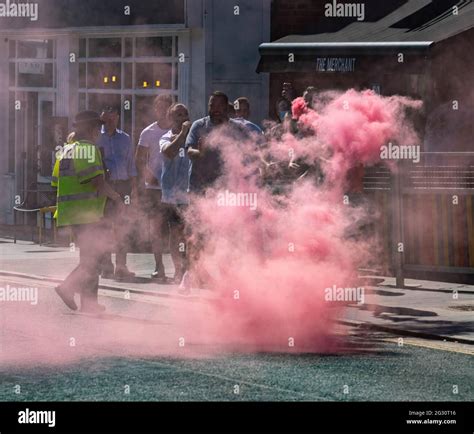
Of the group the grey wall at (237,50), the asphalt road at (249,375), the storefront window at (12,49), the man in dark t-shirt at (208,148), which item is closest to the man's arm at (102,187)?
the man in dark t-shirt at (208,148)

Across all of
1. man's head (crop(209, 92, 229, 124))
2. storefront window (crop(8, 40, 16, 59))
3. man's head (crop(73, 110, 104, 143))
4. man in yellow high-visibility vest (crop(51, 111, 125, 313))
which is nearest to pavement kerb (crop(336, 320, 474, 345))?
man in yellow high-visibility vest (crop(51, 111, 125, 313))

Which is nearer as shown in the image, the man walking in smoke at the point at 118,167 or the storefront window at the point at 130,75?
the man walking in smoke at the point at 118,167

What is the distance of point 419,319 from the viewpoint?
501 inches

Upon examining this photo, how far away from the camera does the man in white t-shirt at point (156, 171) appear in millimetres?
16031

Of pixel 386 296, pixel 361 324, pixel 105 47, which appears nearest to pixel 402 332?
pixel 361 324

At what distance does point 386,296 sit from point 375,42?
21.1 ft

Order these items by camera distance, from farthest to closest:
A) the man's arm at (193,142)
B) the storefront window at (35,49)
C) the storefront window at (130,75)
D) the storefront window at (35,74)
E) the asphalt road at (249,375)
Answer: the storefront window at (35,74) → the storefront window at (35,49) → the storefront window at (130,75) → the man's arm at (193,142) → the asphalt road at (249,375)

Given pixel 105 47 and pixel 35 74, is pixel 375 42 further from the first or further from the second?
pixel 35 74

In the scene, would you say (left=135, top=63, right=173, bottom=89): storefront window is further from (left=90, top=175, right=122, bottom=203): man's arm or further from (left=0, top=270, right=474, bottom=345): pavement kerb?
(left=90, top=175, right=122, bottom=203): man's arm

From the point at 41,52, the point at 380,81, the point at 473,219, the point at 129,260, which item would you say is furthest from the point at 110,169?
the point at 41,52

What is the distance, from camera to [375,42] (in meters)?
20.2

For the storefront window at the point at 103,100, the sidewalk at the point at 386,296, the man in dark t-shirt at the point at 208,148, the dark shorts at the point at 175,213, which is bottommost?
the sidewalk at the point at 386,296

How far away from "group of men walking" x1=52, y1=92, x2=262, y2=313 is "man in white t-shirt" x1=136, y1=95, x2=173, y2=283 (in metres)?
0.01

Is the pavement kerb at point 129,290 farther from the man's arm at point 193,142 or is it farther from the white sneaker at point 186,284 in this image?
the man's arm at point 193,142
